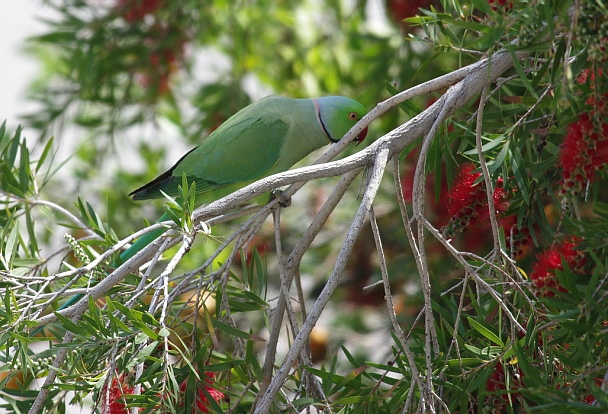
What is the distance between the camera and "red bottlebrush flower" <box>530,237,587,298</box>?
46.6 inches

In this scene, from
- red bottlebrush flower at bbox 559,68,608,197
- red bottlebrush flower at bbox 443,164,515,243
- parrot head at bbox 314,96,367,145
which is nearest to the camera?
red bottlebrush flower at bbox 559,68,608,197

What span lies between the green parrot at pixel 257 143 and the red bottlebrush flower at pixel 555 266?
1207 mm

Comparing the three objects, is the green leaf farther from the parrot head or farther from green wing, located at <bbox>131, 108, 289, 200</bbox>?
green wing, located at <bbox>131, 108, 289, 200</bbox>

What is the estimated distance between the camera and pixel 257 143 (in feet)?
7.86

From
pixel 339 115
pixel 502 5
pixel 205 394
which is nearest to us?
pixel 502 5

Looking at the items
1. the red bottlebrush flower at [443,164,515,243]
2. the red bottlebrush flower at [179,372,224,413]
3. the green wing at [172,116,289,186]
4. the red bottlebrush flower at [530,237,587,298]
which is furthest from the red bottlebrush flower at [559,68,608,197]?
the green wing at [172,116,289,186]

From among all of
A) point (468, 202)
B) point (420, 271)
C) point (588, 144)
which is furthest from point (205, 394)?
point (588, 144)

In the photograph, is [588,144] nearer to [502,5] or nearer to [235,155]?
[502,5]

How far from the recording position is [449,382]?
1.37 m

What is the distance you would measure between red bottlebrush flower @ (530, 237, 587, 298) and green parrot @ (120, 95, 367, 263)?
121 cm

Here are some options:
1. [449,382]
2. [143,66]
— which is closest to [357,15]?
[143,66]

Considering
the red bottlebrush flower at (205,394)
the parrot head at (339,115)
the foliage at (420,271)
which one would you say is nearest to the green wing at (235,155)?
the parrot head at (339,115)

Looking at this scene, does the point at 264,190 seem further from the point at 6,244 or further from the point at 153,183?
the point at 153,183

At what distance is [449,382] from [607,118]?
55 centimetres
